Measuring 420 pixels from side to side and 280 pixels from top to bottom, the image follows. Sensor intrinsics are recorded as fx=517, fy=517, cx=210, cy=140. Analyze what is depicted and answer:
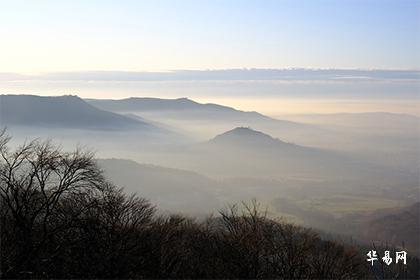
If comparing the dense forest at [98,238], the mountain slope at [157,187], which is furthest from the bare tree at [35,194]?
the mountain slope at [157,187]

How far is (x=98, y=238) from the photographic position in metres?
21.5

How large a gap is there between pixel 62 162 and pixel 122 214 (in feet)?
17.5

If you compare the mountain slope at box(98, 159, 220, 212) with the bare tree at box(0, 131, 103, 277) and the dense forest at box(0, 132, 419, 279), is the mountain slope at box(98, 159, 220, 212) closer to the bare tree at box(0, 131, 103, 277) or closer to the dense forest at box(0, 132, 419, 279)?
the dense forest at box(0, 132, 419, 279)

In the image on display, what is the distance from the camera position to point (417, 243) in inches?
4493

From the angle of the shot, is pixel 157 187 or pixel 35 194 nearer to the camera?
pixel 35 194

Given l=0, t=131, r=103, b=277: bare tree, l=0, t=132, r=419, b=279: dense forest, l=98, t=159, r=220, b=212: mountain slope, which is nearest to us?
l=0, t=131, r=103, b=277: bare tree

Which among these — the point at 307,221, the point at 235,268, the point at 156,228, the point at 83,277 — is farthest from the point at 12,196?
the point at 307,221

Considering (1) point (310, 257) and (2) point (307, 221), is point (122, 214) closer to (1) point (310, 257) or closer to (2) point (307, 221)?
(1) point (310, 257)

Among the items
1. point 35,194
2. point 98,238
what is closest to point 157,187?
point 98,238

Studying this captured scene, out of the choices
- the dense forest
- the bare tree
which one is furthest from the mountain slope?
the bare tree

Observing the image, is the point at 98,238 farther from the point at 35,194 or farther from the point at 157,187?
the point at 157,187

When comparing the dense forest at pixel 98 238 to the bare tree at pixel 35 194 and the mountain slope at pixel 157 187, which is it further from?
the mountain slope at pixel 157 187

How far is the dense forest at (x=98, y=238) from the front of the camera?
19016 mm

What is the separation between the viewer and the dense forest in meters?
19.0
